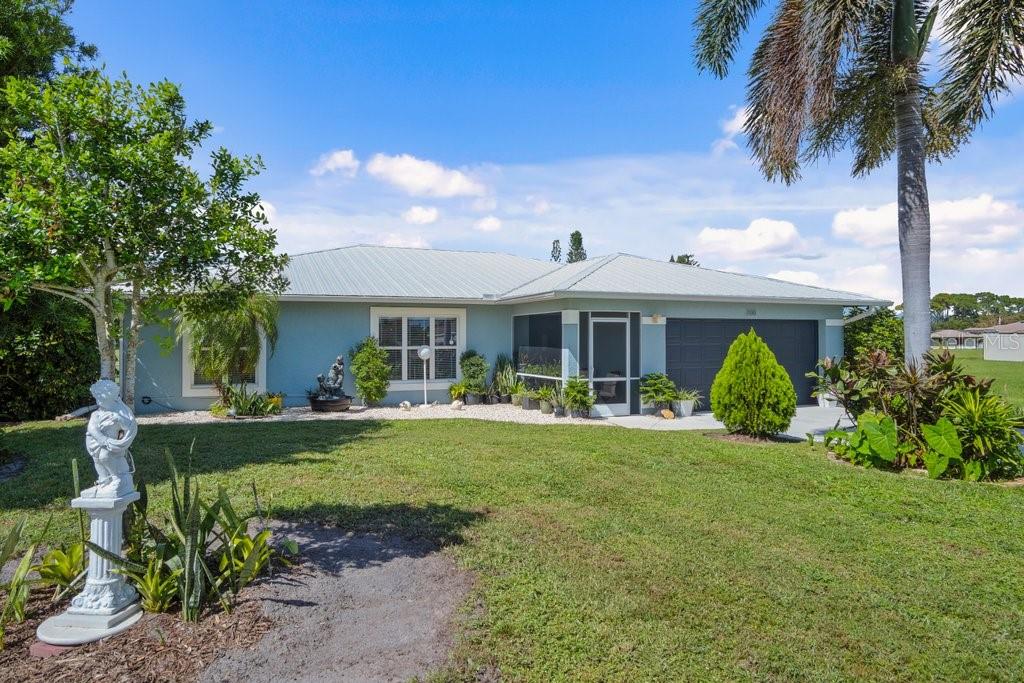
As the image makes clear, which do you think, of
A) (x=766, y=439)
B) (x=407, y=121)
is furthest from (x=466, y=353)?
(x=766, y=439)

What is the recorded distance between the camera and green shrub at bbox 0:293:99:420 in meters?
11.5

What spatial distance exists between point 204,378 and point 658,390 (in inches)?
404

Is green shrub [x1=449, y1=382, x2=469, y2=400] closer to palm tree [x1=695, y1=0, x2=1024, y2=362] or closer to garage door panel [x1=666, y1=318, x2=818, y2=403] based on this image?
garage door panel [x1=666, y1=318, x2=818, y2=403]

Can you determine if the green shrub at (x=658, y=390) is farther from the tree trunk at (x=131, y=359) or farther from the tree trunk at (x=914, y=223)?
the tree trunk at (x=131, y=359)

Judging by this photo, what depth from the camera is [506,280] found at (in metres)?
16.7

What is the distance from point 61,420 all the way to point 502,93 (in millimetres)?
11289

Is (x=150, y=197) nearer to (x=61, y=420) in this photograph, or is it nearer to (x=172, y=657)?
(x=172, y=657)

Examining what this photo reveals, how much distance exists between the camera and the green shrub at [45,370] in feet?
37.9

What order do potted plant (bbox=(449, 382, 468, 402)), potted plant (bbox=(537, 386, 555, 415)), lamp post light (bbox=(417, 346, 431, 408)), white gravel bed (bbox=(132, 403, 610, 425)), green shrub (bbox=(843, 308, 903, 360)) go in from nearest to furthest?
white gravel bed (bbox=(132, 403, 610, 425)) < potted plant (bbox=(537, 386, 555, 415)) < lamp post light (bbox=(417, 346, 431, 408)) < potted plant (bbox=(449, 382, 468, 402)) < green shrub (bbox=(843, 308, 903, 360))

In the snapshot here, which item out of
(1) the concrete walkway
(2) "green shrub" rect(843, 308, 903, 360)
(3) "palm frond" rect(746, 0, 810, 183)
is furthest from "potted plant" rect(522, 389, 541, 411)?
(2) "green shrub" rect(843, 308, 903, 360)

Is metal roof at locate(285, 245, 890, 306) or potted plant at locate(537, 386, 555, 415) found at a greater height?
metal roof at locate(285, 245, 890, 306)

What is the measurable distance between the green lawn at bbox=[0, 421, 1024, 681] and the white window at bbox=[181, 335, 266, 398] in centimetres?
368

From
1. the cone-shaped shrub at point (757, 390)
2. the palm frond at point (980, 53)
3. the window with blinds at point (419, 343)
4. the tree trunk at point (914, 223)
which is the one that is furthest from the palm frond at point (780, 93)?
the window with blinds at point (419, 343)

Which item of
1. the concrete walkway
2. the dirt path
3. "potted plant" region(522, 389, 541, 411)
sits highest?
"potted plant" region(522, 389, 541, 411)
